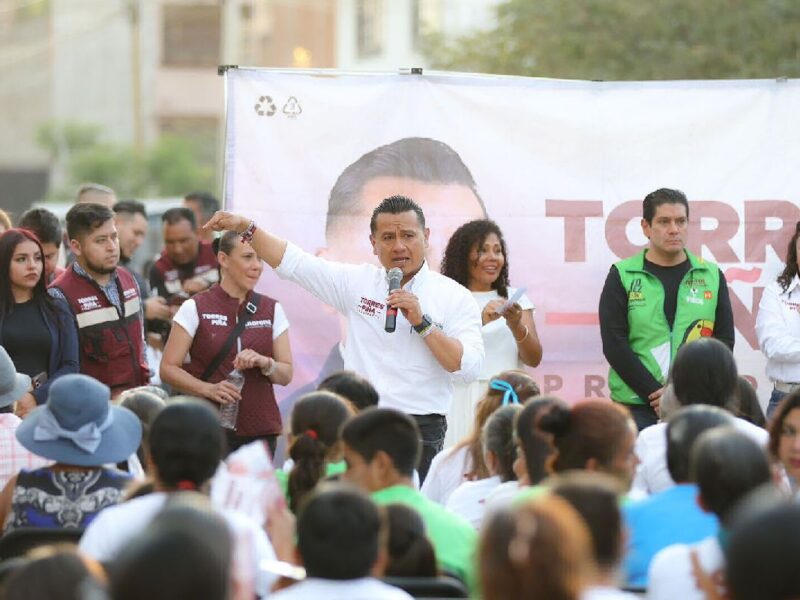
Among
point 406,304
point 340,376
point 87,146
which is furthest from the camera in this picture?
point 87,146

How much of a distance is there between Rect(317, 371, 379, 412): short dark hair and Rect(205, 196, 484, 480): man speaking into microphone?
0.79 metres

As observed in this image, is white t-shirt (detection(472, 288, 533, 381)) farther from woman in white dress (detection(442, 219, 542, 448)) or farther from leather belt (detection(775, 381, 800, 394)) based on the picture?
leather belt (detection(775, 381, 800, 394))

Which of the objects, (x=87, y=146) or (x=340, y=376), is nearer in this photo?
(x=340, y=376)

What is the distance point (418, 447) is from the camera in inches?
197

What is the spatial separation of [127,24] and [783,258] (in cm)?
3840

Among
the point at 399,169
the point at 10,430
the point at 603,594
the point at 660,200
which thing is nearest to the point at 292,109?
the point at 399,169

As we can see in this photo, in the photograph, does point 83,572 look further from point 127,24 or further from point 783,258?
point 127,24

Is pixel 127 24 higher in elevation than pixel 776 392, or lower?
higher

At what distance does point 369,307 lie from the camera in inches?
293

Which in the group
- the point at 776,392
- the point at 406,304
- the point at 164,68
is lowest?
the point at 776,392

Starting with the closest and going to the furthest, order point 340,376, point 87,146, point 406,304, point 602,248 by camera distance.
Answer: point 340,376
point 406,304
point 602,248
point 87,146

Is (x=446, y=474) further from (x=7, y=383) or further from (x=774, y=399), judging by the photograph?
(x=774, y=399)

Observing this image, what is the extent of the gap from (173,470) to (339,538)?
3.74ft

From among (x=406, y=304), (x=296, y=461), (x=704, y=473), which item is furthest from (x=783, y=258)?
(x=704, y=473)
